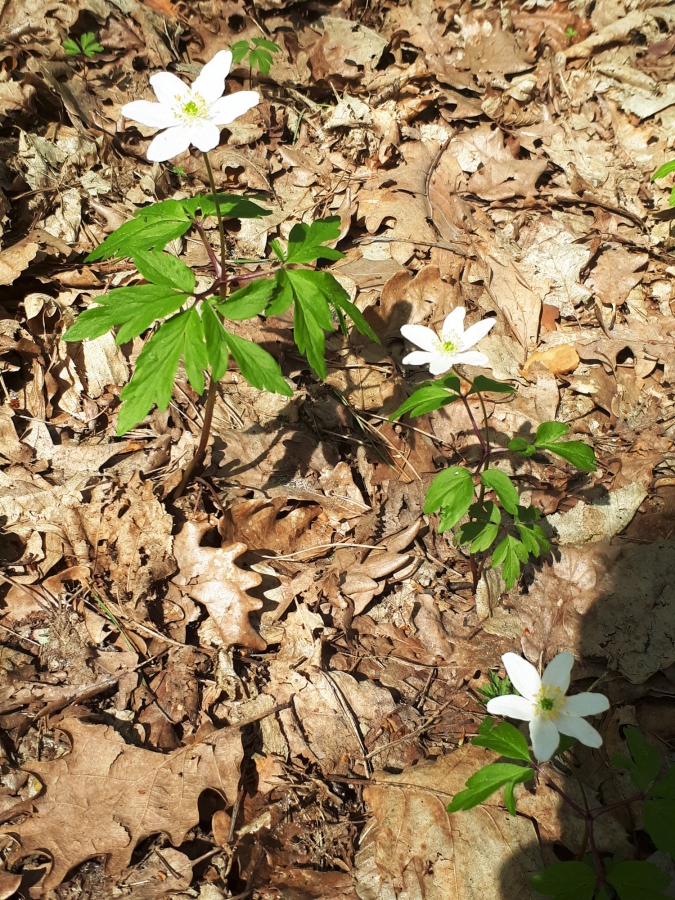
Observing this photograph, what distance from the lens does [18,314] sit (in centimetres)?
312

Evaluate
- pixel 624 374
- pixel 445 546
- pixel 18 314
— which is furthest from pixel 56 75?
pixel 624 374

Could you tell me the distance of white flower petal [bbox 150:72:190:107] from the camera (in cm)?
226

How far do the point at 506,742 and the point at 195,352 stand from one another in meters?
1.67

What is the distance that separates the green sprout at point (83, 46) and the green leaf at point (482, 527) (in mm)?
3954

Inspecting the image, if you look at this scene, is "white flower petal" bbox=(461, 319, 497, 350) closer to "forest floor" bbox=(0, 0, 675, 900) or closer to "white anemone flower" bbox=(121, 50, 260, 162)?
"forest floor" bbox=(0, 0, 675, 900)

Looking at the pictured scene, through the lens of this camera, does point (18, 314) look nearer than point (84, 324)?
No

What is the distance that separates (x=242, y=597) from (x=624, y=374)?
272 cm

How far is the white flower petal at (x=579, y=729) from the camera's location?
1.88m

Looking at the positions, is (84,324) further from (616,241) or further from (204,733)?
(616,241)

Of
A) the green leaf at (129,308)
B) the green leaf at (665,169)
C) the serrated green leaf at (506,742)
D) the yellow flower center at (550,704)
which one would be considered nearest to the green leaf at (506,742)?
the serrated green leaf at (506,742)

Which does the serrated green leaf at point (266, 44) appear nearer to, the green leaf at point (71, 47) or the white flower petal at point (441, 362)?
the green leaf at point (71, 47)

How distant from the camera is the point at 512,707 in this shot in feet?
6.55

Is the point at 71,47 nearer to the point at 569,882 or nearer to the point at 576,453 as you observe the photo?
the point at 576,453

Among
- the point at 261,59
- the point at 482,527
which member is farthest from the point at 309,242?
the point at 261,59
